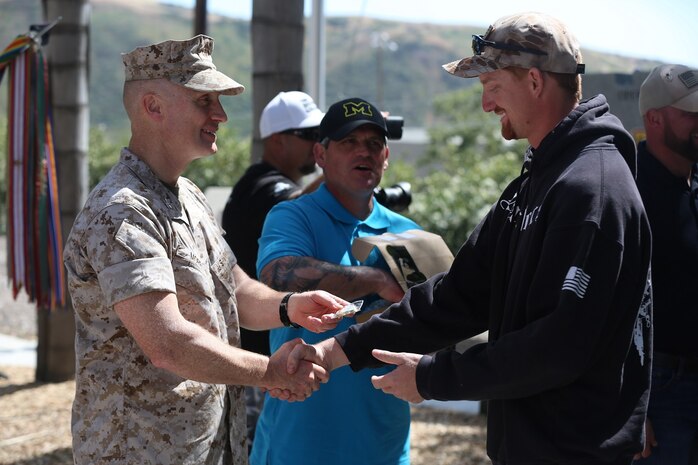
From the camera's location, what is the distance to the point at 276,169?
15.6 ft

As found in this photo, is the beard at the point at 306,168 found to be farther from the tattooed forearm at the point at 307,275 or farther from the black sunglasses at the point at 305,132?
A: the tattooed forearm at the point at 307,275

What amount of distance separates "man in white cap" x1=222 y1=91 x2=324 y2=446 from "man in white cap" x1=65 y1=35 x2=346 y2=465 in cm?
148

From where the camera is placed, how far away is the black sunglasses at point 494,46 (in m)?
2.54

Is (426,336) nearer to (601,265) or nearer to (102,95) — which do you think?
(601,265)

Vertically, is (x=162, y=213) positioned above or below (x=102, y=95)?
above

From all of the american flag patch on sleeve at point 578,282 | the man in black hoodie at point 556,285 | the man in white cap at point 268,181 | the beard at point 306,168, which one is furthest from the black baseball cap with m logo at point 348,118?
the american flag patch on sleeve at point 578,282

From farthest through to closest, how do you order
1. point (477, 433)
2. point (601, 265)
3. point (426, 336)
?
point (477, 433), point (426, 336), point (601, 265)

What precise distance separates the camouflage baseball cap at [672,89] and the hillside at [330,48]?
70397mm

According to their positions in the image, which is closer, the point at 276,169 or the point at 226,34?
the point at 276,169

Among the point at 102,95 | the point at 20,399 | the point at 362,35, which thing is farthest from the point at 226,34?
the point at 20,399

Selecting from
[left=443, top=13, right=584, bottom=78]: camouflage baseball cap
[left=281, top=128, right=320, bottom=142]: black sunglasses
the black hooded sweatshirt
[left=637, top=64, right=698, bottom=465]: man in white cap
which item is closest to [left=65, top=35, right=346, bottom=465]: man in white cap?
the black hooded sweatshirt

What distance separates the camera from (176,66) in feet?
9.25

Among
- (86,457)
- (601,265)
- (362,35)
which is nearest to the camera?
(601,265)

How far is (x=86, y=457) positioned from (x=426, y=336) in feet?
3.58
